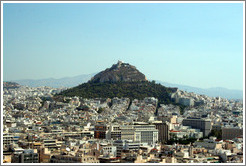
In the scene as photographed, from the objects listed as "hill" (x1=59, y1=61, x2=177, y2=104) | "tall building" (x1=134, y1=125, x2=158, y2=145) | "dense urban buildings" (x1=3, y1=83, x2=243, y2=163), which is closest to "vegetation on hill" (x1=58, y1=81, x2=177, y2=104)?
"hill" (x1=59, y1=61, x2=177, y2=104)

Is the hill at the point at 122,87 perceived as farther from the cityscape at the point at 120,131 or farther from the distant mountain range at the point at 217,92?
the distant mountain range at the point at 217,92

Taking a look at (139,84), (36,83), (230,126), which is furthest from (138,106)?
(36,83)

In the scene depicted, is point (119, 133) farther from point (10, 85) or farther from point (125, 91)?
point (10, 85)

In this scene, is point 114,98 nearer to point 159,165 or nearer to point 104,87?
point 104,87

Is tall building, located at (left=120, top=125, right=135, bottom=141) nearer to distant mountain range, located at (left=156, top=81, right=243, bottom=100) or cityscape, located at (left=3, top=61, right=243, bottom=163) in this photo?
cityscape, located at (left=3, top=61, right=243, bottom=163)

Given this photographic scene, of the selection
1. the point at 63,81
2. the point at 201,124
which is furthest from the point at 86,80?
the point at 201,124

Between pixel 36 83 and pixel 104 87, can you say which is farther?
pixel 36 83
